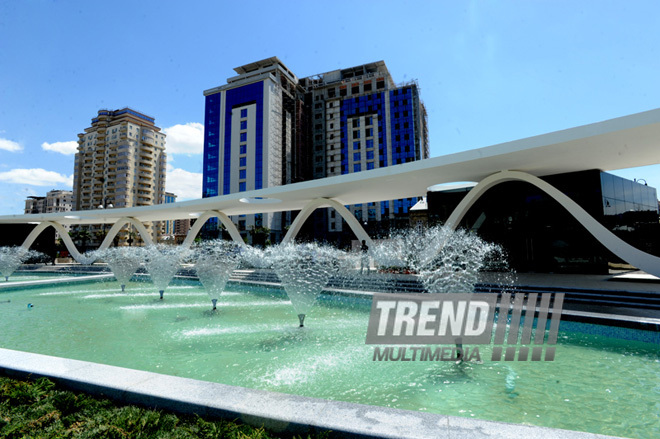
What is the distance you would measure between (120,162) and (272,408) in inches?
3322

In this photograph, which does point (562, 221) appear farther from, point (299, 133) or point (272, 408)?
point (299, 133)

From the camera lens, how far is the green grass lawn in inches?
104

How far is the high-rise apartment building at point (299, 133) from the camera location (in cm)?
5538

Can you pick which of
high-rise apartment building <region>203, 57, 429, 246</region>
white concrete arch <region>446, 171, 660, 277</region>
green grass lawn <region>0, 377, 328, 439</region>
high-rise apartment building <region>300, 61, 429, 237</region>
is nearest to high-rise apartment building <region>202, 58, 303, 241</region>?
high-rise apartment building <region>203, 57, 429, 246</region>

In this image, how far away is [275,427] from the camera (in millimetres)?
2703

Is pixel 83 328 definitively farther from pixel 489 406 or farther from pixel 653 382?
pixel 653 382

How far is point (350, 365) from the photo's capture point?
5.00 m

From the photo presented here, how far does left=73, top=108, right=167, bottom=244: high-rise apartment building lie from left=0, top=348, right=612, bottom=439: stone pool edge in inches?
3110

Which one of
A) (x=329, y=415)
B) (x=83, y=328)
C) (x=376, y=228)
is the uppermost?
(x=376, y=228)

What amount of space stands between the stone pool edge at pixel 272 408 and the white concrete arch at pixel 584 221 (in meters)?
13.1

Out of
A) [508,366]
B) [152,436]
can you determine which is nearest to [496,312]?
[508,366]

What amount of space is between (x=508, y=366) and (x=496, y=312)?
3.48 meters

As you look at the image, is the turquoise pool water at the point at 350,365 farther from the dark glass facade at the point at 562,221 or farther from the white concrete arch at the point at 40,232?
the white concrete arch at the point at 40,232

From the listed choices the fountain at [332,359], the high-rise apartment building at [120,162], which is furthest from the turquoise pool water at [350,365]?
the high-rise apartment building at [120,162]
